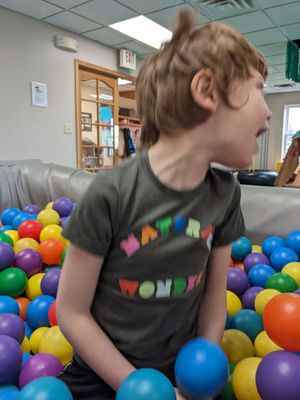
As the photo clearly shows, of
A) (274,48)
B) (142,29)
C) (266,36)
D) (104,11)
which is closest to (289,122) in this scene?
(274,48)

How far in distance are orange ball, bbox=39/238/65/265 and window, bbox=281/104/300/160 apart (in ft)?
22.0

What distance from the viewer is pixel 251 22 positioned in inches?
133

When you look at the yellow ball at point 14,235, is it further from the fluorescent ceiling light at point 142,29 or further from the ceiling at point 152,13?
the fluorescent ceiling light at point 142,29

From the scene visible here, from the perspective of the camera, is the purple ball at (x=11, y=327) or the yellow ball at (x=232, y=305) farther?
the yellow ball at (x=232, y=305)

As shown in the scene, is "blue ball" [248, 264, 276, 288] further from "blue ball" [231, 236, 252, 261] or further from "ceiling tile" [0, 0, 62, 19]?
"ceiling tile" [0, 0, 62, 19]

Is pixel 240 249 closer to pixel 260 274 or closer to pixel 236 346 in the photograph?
pixel 260 274

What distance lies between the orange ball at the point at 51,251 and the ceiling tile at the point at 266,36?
3303 mm

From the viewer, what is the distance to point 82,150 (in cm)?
386

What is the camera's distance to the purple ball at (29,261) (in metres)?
1.32

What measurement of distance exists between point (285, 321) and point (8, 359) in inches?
22.6

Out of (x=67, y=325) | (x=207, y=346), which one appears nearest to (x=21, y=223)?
(x=67, y=325)

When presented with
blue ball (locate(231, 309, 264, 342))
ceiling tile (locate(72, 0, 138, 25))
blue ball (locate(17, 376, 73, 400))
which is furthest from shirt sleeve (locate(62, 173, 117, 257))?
ceiling tile (locate(72, 0, 138, 25))

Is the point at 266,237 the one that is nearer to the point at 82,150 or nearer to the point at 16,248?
the point at 16,248

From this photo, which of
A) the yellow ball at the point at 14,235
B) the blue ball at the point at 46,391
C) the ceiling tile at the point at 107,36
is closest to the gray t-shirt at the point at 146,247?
the blue ball at the point at 46,391
